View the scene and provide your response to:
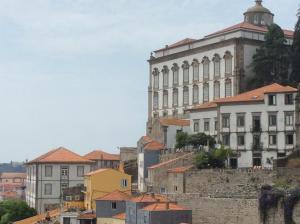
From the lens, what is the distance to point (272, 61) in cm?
6956

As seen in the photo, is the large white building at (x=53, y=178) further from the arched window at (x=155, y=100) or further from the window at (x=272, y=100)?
the window at (x=272, y=100)

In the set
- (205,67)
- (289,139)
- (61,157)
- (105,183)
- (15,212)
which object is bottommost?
(15,212)

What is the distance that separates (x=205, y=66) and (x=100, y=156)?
68.8 feet

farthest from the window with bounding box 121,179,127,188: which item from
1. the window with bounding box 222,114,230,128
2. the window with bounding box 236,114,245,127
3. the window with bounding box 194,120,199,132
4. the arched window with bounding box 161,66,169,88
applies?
the arched window with bounding box 161,66,169,88

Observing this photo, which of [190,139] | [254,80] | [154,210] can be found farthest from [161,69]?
[154,210]

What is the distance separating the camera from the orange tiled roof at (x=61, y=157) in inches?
3078

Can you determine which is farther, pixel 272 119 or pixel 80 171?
pixel 80 171

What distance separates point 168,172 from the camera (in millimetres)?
57156

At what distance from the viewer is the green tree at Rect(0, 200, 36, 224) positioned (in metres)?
75.1

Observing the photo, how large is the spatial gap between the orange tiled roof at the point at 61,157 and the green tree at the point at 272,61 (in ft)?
71.0

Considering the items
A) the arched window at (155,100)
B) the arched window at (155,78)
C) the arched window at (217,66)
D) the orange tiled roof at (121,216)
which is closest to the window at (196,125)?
the arched window at (217,66)

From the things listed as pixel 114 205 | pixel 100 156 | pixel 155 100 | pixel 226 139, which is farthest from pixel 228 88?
Answer: pixel 100 156

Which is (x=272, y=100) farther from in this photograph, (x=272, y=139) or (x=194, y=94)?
(x=194, y=94)

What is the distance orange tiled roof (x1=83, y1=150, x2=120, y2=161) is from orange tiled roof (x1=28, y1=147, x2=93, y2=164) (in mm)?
8021
